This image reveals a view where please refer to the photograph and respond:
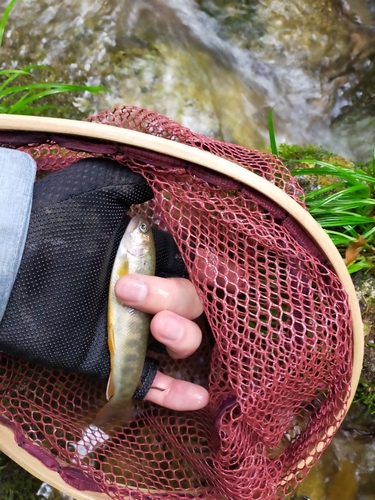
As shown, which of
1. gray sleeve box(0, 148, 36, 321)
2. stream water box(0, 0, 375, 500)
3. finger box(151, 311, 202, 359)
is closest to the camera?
gray sleeve box(0, 148, 36, 321)

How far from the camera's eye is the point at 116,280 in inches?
57.2

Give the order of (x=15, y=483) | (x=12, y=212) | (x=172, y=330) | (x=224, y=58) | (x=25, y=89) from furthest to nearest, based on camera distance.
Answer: (x=224, y=58) < (x=25, y=89) < (x=15, y=483) < (x=172, y=330) < (x=12, y=212)

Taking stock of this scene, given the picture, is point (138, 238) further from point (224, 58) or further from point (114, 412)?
point (224, 58)

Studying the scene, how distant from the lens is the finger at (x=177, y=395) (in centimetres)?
158

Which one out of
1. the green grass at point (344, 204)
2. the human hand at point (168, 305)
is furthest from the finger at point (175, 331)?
the green grass at point (344, 204)

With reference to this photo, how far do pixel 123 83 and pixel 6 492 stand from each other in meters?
2.01

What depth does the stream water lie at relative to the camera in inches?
88.0

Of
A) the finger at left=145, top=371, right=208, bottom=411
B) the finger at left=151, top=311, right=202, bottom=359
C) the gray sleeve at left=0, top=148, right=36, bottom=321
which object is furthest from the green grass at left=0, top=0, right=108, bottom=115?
the finger at left=145, top=371, right=208, bottom=411

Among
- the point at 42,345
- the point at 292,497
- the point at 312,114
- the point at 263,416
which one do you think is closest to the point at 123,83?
the point at 312,114

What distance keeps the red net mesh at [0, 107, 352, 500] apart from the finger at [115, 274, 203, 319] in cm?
10

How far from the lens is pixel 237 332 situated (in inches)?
51.0

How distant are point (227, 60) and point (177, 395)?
75.4 inches

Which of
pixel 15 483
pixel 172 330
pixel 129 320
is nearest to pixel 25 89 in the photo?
pixel 129 320

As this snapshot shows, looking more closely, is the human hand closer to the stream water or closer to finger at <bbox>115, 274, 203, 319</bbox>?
finger at <bbox>115, 274, 203, 319</bbox>
